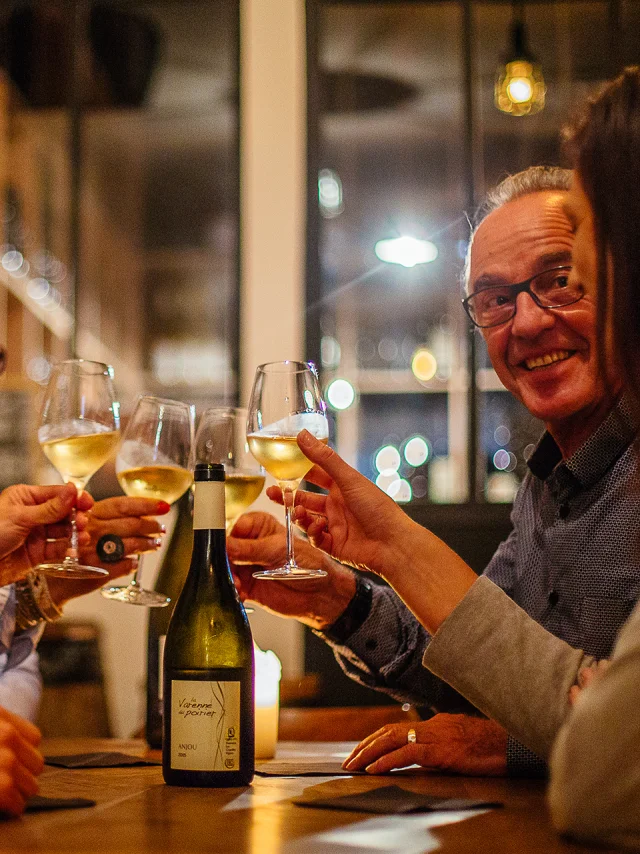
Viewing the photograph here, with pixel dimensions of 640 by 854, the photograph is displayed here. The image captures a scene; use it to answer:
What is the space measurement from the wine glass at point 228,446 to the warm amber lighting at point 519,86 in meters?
2.20

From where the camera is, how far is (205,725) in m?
0.94

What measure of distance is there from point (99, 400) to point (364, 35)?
3.41m

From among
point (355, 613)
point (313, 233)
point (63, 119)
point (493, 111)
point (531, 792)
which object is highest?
point (493, 111)

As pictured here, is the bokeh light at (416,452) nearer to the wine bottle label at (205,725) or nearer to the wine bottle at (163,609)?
the wine bottle at (163,609)

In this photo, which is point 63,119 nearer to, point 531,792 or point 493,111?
point 493,111

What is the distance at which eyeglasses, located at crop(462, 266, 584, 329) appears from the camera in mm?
1564

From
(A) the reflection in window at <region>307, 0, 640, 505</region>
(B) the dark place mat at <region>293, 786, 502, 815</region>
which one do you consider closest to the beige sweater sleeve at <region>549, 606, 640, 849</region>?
(B) the dark place mat at <region>293, 786, 502, 815</region>

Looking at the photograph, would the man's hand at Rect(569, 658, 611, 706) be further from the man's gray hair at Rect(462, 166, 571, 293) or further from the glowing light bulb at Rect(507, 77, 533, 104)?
the glowing light bulb at Rect(507, 77, 533, 104)

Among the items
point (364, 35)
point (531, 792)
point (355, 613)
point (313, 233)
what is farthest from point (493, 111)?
point (531, 792)

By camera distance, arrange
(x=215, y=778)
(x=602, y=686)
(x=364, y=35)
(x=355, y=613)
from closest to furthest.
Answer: (x=602, y=686) < (x=215, y=778) < (x=355, y=613) < (x=364, y=35)

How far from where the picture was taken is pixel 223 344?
630 centimetres

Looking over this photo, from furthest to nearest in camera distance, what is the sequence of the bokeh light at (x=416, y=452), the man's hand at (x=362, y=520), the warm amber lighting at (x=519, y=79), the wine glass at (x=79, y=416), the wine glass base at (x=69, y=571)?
the bokeh light at (x=416, y=452) < the warm amber lighting at (x=519, y=79) < the wine glass at (x=79, y=416) < the wine glass base at (x=69, y=571) < the man's hand at (x=362, y=520)

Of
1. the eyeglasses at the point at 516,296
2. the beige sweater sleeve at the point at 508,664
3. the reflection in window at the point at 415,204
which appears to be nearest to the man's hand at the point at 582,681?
the beige sweater sleeve at the point at 508,664

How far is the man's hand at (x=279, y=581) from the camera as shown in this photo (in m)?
1.41
